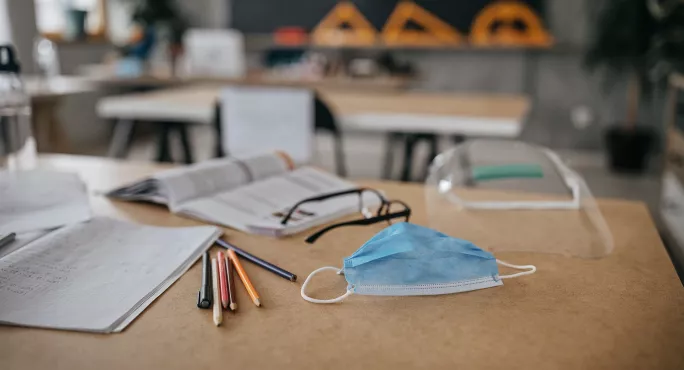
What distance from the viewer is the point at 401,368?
Answer: 573 millimetres

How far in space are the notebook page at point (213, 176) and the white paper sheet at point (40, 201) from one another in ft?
0.46

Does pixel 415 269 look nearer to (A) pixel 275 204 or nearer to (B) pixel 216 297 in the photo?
(B) pixel 216 297

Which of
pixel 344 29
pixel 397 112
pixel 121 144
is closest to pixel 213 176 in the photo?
pixel 397 112

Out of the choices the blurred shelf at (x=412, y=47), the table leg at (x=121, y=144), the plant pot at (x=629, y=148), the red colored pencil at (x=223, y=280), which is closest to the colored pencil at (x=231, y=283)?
the red colored pencil at (x=223, y=280)

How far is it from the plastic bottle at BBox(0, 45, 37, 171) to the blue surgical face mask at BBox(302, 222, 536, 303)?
90 centimetres

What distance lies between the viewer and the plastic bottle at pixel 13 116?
1308 millimetres

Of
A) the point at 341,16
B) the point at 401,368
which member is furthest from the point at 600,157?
the point at 401,368

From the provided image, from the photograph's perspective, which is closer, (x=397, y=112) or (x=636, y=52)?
(x=397, y=112)

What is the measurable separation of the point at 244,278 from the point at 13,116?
2.80 feet

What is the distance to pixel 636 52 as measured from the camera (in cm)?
450

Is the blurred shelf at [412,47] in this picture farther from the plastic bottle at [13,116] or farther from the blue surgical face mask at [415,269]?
the blue surgical face mask at [415,269]

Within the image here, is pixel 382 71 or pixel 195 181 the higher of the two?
pixel 382 71

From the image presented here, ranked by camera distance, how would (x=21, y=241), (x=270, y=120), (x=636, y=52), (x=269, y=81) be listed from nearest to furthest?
(x=21, y=241), (x=270, y=120), (x=269, y=81), (x=636, y=52)

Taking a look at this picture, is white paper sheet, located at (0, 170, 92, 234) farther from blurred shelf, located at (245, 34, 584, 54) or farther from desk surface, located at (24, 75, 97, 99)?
blurred shelf, located at (245, 34, 584, 54)
